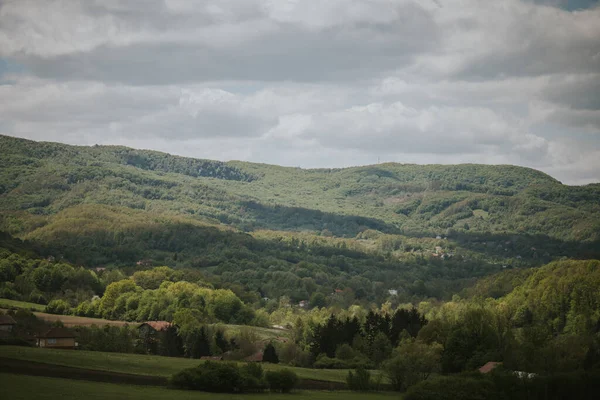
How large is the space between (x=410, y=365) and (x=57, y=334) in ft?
122

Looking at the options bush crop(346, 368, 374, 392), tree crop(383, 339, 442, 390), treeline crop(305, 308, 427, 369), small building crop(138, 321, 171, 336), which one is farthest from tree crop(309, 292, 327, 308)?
bush crop(346, 368, 374, 392)

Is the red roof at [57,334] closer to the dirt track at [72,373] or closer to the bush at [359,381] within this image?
the dirt track at [72,373]

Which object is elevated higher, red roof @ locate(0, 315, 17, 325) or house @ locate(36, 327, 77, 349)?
red roof @ locate(0, 315, 17, 325)

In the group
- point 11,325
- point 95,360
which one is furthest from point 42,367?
point 11,325

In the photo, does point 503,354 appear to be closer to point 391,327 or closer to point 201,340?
point 391,327

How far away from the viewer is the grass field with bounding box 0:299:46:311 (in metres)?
122

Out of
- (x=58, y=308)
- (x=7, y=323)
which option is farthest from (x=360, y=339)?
(x=58, y=308)

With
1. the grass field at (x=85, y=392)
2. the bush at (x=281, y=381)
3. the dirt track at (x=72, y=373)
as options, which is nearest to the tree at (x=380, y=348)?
the bush at (x=281, y=381)

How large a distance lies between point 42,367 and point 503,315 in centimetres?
8257

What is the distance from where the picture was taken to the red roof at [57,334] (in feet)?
297

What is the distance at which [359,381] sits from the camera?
82750 mm

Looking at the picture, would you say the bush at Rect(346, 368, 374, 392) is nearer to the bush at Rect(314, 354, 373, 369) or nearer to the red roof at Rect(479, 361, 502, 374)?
the red roof at Rect(479, 361, 502, 374)

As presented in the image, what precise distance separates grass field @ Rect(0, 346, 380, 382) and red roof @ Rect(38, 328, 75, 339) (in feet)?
19.3

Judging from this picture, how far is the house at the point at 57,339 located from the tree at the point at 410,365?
3337 centimetres
